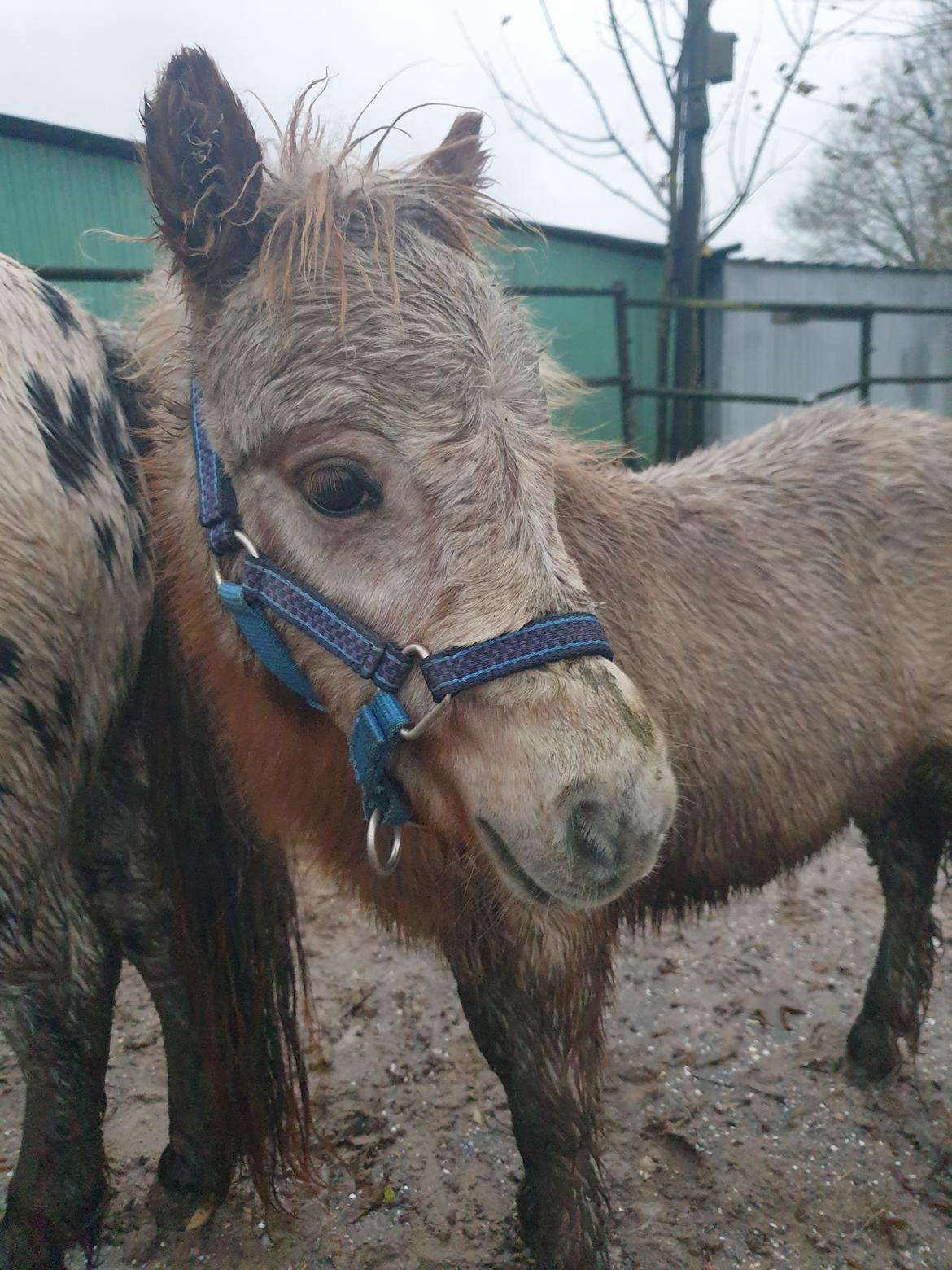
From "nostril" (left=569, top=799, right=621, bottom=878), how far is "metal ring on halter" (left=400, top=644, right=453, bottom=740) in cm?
23

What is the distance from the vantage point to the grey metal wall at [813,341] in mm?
8055

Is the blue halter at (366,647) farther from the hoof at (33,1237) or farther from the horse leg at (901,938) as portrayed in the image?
the horse leg at (901,938)

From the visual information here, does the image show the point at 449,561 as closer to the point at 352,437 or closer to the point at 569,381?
the point at 352,437

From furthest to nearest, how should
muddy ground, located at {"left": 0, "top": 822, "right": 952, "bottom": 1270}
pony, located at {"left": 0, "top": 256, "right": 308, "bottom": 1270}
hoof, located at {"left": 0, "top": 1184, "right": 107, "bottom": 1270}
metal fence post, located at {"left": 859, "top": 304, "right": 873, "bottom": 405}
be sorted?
metal fence post, located at {"left": 859, "top": 304, "right": 873, "bottom": 405}
muddy ground, located at {"left": 0, "top": 822, "right": 952, "bottom": 1270}
hoof, located at {"left": 0, "top": 1184, "right": 107, "bottom": 1270}
pony, located at {"left": 0, "top": 256, "right": 308, "bottom": 1270}

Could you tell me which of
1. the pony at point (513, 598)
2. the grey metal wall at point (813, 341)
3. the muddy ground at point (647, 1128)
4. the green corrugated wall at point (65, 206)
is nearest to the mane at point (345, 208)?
the pony at point (513, 598)

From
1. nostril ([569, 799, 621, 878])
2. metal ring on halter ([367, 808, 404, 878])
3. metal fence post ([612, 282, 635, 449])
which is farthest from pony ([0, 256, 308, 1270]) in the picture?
metal fence post ([612, 282, 635, 449])

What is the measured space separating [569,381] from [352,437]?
908 millimetres

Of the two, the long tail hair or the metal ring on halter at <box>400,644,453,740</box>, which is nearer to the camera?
the metal ring on halter at <box>400,644,453,740</box>

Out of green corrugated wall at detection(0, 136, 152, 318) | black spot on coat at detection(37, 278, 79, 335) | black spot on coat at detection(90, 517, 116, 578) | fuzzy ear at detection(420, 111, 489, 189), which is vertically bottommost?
black spot on coat at detection(90, 517, 116, 578)

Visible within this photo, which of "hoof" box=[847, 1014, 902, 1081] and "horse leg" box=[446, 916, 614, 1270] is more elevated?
"horse leg" box=[446, 916, 614, 1270]

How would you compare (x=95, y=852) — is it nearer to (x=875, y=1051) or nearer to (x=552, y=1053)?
(x=552, y=1053)

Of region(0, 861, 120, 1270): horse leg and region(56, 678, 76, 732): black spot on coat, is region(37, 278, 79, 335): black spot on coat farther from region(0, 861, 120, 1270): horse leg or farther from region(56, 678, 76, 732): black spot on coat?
region(0, 861, 120, 1270): horse leg

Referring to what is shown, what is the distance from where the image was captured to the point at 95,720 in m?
1.56

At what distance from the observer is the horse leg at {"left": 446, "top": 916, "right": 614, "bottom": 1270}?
5.47 ft
